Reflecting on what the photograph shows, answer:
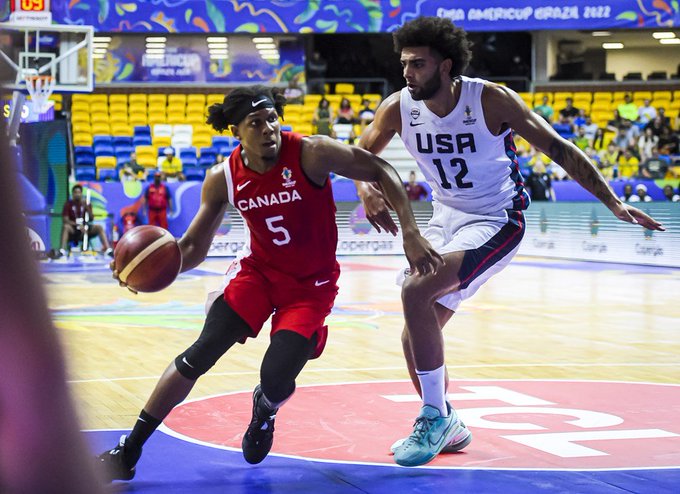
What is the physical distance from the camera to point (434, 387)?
4.66 metres

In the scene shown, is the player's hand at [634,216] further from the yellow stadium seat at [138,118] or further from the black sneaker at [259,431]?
the yellow stadium seat at [138,118]

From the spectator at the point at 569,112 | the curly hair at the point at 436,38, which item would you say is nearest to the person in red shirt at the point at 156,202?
the spectator at the point at 569,112

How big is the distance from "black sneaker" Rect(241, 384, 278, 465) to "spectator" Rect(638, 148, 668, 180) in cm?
1863

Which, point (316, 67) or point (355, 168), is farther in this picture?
point (316, 67)

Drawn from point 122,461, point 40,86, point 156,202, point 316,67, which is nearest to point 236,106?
point 122,461

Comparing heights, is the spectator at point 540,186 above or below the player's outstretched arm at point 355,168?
below

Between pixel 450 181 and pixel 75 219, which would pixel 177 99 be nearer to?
pixel 75 219

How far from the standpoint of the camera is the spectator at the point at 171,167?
71.7 feet

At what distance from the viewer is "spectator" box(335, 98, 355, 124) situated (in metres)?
24.5

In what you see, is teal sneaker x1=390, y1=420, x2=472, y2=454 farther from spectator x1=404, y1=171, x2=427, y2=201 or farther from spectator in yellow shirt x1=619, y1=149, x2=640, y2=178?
spectator in yellow shirt x1=619, y1=149, x2=640, y2=178

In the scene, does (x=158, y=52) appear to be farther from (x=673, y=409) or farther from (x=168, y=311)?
(x=673, y=409)

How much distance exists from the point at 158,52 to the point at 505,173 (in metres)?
23.8

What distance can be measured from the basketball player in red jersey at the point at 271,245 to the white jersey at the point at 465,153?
536 millimetres

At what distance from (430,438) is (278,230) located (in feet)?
3.61
